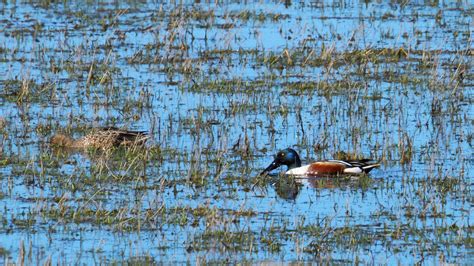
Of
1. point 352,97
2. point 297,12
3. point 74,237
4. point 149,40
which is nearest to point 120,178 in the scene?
point 74,237

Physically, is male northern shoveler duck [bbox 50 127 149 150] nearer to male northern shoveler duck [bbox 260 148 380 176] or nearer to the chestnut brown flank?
male northern shoveler duck [bbox 260 148 380 176]

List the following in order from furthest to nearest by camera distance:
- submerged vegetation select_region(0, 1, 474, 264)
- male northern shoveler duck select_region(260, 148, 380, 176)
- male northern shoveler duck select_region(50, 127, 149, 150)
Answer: male northern shoveler duck select_region(50, 127, 149, 150) → male northern shoveler duck select_region(260, 148, 380, 176) → submerged vegetation select_region(0, 1, 474, 264)

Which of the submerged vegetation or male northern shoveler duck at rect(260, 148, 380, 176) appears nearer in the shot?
the submerged vegetation

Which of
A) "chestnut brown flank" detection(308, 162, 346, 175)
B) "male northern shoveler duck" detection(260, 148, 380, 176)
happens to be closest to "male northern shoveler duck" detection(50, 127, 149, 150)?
"male northern shoveler duck" detection(260, 148, 380, 176)

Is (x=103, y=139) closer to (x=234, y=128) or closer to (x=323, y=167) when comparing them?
(x=234, y=128)

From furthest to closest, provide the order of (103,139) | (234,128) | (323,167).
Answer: (234,128) < (103,139) < (323,167)

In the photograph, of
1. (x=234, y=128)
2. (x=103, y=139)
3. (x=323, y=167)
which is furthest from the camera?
(x=234, y=128)

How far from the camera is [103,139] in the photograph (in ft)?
40.6

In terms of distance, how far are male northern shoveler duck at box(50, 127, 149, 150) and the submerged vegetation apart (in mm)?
128

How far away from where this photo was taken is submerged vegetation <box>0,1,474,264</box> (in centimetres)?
903

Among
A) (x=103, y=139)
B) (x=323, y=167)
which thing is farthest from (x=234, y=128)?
(x=323, y=167)

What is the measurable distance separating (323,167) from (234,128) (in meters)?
1.90

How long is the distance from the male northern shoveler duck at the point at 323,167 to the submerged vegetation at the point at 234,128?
116 millimetres

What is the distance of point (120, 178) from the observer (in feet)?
35.7
